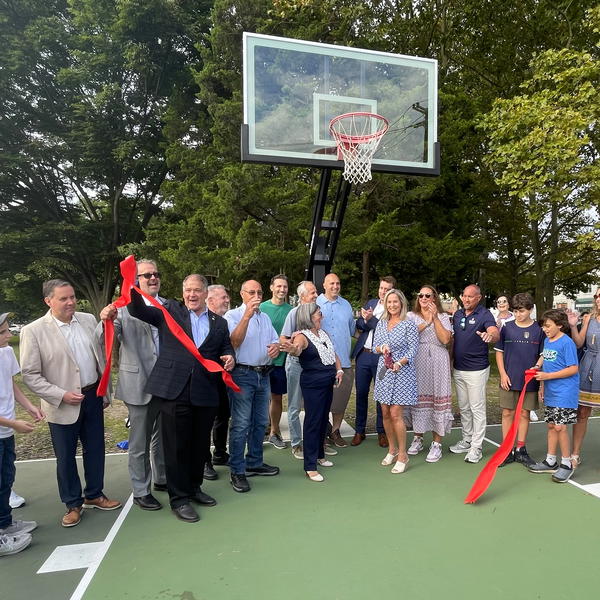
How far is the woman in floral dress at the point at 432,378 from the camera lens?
464 cm

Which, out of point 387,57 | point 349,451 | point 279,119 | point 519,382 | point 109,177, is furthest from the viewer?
point 109,177

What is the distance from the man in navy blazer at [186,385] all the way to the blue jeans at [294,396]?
1257 millimetres

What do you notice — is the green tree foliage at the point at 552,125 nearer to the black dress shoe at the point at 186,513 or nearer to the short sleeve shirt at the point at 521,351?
the short sleeve shirt at the point at 521,351

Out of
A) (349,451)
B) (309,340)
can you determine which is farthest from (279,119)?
(349,451)

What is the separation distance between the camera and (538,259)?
16.6 m

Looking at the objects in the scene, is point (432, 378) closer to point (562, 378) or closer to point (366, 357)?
point (366, 357)

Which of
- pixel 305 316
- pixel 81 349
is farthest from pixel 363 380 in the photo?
pixel 81 349

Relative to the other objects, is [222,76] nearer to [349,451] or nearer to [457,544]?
[349,451]

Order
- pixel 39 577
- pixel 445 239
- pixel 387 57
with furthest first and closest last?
pixel 445 239
pixel 387 57
pixel 39 577

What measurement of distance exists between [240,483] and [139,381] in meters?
1.30

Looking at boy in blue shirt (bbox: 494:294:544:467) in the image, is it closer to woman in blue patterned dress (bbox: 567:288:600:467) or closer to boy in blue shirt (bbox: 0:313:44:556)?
woman in blue patterned dress (bbox: 567:288:600:467)

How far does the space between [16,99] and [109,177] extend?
3846 mm

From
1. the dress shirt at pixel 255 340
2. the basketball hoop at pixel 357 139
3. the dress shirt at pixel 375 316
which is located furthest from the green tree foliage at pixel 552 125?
the dress shirt at pixel 255 340

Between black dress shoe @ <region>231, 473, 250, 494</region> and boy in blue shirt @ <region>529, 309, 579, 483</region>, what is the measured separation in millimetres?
2851
